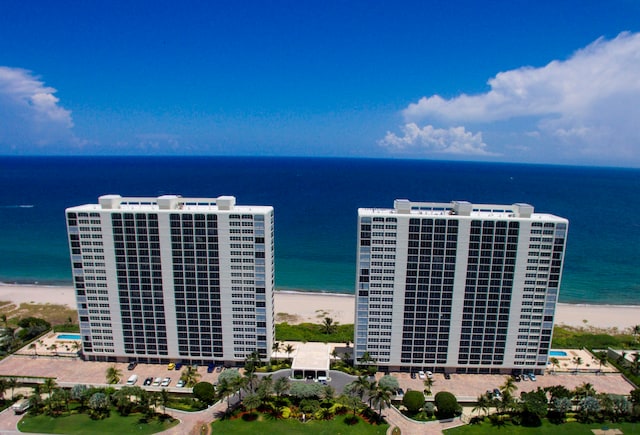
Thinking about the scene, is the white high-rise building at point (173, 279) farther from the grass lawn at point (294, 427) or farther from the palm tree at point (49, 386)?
the grass lawn at point (294, 427)

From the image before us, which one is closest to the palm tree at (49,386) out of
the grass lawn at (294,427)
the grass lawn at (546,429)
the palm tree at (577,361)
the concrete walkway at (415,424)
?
the grass lawn at (294,427)

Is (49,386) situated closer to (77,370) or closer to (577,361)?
(77,370)

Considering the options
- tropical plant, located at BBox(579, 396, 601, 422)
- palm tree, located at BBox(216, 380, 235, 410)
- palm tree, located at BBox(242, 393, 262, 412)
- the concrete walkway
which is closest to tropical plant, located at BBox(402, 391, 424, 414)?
the concrete walkway

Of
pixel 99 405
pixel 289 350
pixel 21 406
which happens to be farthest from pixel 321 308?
pixel 21 406

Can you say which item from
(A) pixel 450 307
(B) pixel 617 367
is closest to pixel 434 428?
(A) pixel 450 307

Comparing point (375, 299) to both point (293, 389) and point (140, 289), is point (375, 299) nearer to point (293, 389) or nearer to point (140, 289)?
point (293, 389)

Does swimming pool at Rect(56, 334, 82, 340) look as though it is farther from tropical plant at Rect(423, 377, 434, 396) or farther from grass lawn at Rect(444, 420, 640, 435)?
grass lawn at Rect(444, 420, 640, 435)
